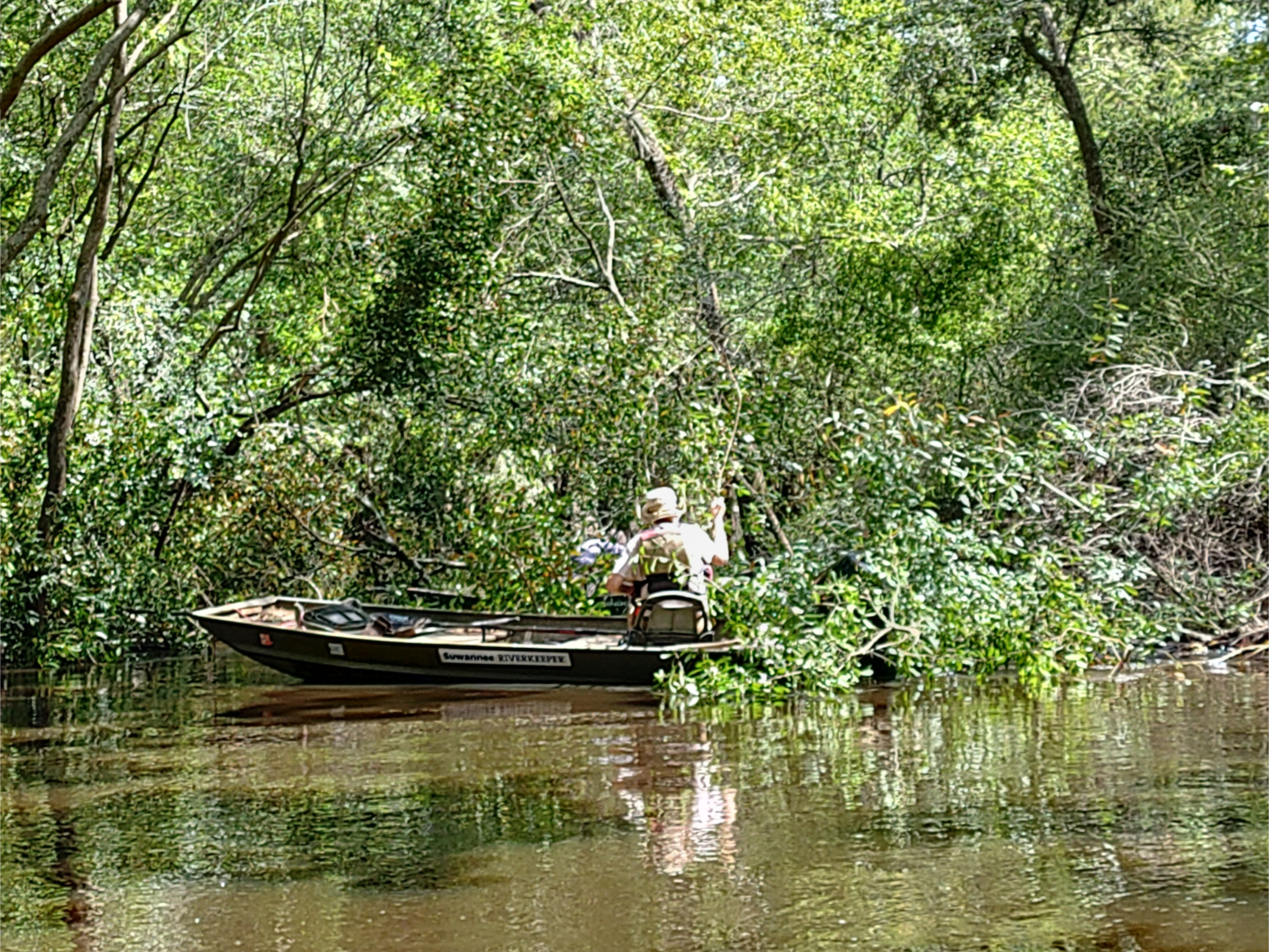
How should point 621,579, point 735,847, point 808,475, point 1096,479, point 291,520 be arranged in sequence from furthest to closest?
point 291,520
point 808,475
point 1096,479
point 621,579
point 735,847

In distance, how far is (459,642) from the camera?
613 inches

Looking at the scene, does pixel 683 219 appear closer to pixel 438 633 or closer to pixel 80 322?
pixel 438 633

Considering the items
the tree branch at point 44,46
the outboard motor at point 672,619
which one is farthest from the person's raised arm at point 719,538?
the tree branch at point 44,46

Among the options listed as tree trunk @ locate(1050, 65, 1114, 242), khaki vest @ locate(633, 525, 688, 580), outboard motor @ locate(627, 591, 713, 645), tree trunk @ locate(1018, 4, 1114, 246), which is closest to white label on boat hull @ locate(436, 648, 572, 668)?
outboard motor @ locate(627, 591, 713, 645)

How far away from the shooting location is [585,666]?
14930mm

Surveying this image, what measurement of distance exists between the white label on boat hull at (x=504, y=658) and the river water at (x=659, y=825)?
1.61 ft

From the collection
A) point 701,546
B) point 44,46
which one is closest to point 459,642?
point 701,546

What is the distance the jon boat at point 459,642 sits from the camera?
1473cm

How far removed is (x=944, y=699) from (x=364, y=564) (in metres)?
8.63

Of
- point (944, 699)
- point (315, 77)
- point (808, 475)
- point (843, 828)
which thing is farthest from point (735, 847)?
point (315, 77)

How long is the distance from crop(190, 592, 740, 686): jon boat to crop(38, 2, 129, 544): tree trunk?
2.42 metres

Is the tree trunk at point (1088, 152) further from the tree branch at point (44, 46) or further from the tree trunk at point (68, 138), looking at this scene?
the tree branch at point (44, 46)

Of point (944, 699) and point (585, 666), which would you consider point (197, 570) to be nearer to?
point (585, 666)

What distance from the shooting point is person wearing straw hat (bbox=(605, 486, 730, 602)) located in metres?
14.8
